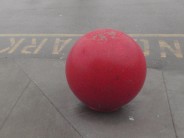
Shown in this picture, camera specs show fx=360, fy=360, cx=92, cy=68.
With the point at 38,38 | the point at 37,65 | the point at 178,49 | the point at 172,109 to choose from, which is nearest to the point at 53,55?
the point at 37,65

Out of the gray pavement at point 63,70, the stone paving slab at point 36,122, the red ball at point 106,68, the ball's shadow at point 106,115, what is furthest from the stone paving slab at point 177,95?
the stone paving slab at point 36,122

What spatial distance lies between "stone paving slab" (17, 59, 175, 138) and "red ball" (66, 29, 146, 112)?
0.33m

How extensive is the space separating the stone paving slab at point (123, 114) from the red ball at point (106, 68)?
33cm

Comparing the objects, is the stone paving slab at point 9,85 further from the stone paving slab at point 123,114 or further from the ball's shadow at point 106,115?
the ball's shadow at point 106,115

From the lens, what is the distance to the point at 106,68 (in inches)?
169

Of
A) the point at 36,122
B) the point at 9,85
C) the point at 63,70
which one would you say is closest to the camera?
the point at 36,122

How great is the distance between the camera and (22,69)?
6.60m

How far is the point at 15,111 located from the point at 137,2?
709 centimetres

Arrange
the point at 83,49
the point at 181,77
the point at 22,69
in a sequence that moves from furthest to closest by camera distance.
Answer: the point at 22,69
the point at 181,77
the point at 83,49

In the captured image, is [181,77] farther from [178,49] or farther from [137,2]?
[137,2]

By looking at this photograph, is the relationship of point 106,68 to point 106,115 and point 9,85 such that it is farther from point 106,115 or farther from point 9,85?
point 9,85

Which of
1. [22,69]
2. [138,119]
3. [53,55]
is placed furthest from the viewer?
[53,55]

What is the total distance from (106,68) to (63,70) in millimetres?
2312

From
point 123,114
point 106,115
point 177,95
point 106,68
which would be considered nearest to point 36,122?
point 106,115
